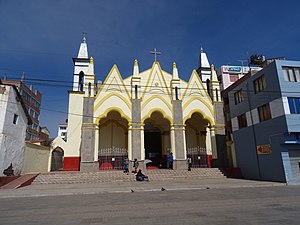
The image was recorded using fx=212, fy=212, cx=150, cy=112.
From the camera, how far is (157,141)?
995 inches

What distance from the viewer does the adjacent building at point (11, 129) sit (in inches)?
592

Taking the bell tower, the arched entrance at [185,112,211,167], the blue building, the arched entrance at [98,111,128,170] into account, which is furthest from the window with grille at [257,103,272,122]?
the bell tower

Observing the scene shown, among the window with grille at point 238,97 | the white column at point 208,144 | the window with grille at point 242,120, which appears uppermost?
the window with grille at point 238,97

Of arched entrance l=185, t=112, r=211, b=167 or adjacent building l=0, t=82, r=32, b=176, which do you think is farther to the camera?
arched entrance l=185, t=112, r=211, b=167

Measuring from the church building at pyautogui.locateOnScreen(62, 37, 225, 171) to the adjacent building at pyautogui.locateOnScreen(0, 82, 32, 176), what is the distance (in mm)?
4916

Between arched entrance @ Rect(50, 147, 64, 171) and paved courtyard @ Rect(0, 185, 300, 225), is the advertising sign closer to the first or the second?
paved courtyard @ Rect(0, 185, 300, 225)

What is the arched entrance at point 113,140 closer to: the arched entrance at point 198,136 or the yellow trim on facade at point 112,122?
the yellow trim on facade at point 112,122

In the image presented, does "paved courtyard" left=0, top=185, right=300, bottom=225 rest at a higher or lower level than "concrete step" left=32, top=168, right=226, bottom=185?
lower

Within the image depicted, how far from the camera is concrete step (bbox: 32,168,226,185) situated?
16.5 meters

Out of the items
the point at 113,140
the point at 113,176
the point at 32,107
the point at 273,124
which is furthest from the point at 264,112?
the point at 32,107

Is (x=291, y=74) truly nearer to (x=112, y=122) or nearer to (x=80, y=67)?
(x=112, y=122)

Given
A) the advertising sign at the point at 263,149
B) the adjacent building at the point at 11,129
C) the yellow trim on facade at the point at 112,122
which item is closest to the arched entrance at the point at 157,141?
the yellow trim on facade at the point at 112,122

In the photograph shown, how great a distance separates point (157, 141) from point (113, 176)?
8.80m

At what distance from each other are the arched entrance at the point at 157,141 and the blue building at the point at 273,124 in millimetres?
8168
